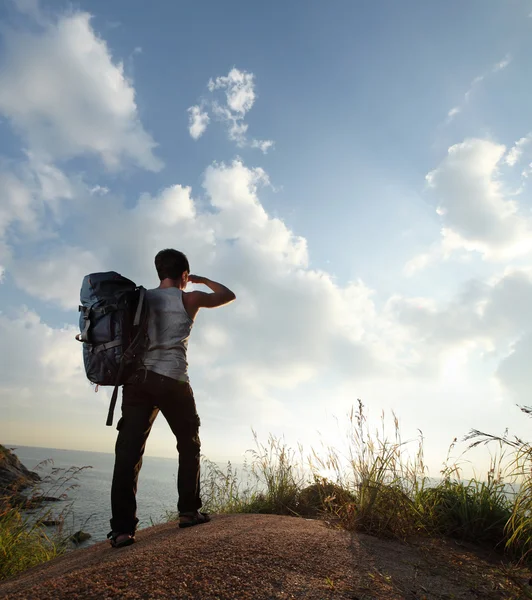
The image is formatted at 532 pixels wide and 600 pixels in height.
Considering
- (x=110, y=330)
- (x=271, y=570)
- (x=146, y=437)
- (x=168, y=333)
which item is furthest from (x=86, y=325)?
(x=271, y=570)

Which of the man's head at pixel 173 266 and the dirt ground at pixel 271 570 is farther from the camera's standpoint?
the man's head at pixel 173 266

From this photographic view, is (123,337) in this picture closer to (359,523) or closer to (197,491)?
(197,491)

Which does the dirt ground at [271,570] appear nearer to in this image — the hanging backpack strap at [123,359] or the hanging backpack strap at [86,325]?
the hanging backpack strap at [123,359]

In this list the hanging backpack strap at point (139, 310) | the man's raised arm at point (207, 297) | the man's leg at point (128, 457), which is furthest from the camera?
the man's raised arm at point (207, 297)

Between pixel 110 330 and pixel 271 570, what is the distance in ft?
7.36

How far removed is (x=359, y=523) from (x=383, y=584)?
140 cm

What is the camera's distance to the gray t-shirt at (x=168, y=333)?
12.5ft

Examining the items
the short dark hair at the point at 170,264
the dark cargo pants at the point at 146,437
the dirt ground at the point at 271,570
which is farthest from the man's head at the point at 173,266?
the dirt ground at the point at 271,570

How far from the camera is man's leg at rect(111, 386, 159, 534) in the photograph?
3.55 metres

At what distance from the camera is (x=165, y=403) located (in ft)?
12.4

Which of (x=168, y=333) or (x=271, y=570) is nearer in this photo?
(x=271, y=570)

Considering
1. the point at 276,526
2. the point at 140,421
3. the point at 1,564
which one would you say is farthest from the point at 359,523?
the point at 1,564

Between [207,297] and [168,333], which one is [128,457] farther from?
[207,297]

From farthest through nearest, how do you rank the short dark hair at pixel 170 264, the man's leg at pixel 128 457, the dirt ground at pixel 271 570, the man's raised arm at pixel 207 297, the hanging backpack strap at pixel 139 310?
1. the short dark hair at pixel 170 264
2. the man's raised arm at pixel 207 297
3. the hanging backpack strap at pixel 139 310
4. the man's leg at pixel 128 457
5. the dirt ground at pixel 271 570
